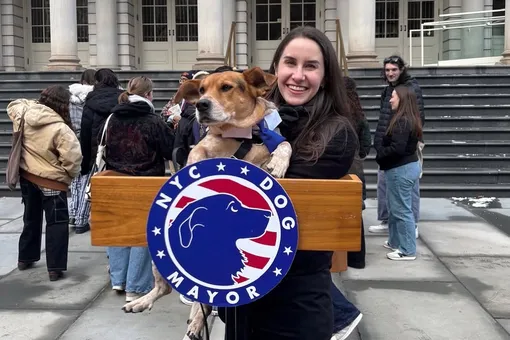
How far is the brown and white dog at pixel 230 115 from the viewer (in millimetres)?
2014

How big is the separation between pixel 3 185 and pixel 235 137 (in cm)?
1009

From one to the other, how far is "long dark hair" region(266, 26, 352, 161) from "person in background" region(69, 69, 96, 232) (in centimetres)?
570

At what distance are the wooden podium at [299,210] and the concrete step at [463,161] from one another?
9.47 metres

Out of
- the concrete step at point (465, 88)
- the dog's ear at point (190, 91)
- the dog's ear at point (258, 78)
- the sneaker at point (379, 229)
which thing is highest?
the concrete step at point (465, 88)

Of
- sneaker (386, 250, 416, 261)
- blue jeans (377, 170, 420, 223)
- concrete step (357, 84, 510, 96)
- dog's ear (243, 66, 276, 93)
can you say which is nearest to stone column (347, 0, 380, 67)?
concrete step (357, 84, 510, 96)

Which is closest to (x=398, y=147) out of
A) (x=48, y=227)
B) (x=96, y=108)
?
(x=96, y=108)

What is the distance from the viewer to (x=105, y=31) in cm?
1800

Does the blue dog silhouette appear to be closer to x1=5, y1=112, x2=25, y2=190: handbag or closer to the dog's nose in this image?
the dog's nose

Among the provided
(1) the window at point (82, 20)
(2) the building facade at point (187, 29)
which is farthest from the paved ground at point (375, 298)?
(1) the window at point (82, 20)

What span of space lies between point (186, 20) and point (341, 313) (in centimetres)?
1679

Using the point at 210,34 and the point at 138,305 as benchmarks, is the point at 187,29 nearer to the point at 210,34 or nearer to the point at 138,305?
the point at 210,34

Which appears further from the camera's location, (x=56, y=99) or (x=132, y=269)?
(x=56, y=99)

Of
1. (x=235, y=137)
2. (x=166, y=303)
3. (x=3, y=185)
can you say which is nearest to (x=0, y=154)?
(x=3, y=185)

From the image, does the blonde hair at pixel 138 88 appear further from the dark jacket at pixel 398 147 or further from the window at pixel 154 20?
the window at pixel 154 20
